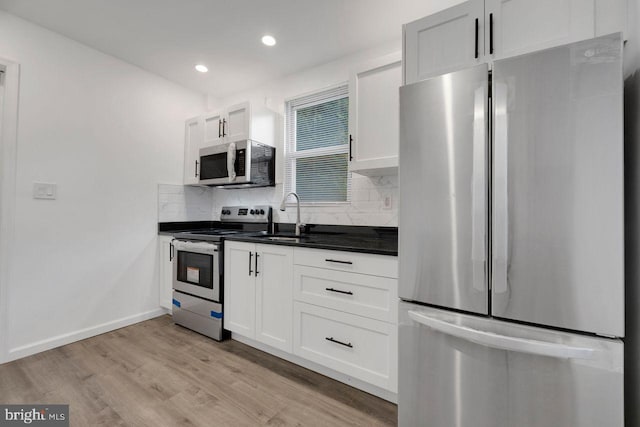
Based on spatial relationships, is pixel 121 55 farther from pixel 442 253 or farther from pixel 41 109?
pixel 442 253

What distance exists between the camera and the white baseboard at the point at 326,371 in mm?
1699

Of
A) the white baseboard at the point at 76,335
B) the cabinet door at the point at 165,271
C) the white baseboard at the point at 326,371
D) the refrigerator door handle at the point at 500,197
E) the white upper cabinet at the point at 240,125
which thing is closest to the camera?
the refrigerator door handle at the point at 500,197

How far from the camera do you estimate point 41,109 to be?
7.44 ft

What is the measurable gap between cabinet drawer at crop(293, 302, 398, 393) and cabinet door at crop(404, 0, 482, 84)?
1415 millimetres

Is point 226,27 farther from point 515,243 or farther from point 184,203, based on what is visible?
point 515,243

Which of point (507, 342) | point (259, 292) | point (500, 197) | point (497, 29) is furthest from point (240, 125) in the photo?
point (507, 342)

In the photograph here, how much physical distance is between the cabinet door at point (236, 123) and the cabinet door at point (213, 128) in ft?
0.26

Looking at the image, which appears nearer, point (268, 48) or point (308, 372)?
point (308, 372)

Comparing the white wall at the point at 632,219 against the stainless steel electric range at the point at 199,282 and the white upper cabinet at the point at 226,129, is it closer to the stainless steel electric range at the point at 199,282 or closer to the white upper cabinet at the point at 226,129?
the stainless steel electric range at the point at 199,282

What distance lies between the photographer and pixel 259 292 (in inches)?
86.8

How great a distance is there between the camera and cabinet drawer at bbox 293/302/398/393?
1.61 m

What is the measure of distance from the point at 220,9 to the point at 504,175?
7.06ft

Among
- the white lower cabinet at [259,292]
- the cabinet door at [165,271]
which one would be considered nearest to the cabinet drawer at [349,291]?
the white lower cabinet at [259,292]

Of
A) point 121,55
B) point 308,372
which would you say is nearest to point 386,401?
point 308,372
